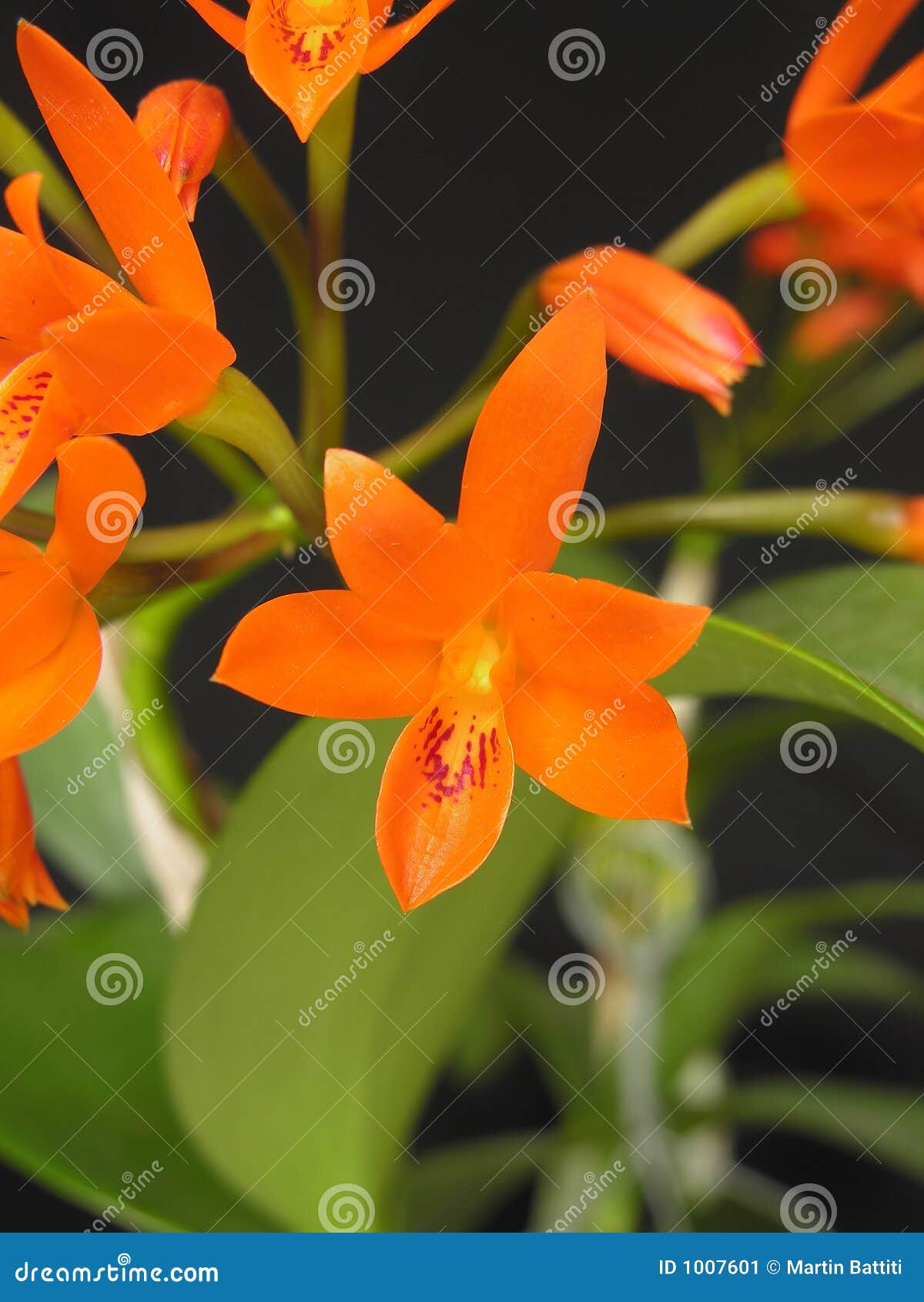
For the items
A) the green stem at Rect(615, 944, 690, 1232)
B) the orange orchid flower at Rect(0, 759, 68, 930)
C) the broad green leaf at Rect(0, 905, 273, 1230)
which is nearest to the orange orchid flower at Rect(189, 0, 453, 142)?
the orange orchid flower at Rect(0, 759, 68, 930)

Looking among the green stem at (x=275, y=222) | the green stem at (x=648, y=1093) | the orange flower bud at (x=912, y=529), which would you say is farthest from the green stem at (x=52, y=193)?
the green stem at (x=648, y=1093)

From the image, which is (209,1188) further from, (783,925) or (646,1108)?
(783,925)

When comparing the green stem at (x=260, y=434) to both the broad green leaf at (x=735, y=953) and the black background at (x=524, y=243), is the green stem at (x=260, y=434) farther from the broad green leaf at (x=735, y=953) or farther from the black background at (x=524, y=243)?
the broad green leaf at (x=735, y=953)

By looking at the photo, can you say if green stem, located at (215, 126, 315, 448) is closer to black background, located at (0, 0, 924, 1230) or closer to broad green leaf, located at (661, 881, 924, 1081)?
black background, located at (0, 0, 924, 1230)

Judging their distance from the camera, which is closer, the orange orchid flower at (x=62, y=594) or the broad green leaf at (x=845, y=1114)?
the orange orchid flower at (x=62, y=594)

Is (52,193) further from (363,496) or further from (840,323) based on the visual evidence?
(840,323)
